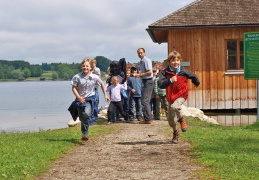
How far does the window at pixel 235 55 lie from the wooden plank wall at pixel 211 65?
0.23 metres

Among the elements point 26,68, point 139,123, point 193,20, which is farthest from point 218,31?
point 26,68

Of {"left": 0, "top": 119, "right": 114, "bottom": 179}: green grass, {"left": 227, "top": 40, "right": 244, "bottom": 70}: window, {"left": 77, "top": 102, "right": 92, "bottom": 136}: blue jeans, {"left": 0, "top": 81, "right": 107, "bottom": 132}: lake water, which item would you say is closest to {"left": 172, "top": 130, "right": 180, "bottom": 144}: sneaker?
{"left": 77, "top": 102, "right": 92, "bottom": 136}: blue jeans

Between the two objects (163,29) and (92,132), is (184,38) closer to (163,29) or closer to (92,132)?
(163,29)

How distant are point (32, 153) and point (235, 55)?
13.0 metres

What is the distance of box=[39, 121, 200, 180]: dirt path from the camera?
7.95 m

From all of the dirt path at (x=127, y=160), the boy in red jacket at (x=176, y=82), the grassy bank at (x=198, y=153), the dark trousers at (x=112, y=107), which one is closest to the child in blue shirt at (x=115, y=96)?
the dark trousers at (x=112, y=107)

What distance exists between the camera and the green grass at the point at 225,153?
7.70 meters

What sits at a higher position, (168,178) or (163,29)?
(163,29)

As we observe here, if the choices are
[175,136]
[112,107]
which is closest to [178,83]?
[175,136]

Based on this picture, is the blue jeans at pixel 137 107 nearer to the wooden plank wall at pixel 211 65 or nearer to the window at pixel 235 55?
the wooden plank wall at pixel 211 65

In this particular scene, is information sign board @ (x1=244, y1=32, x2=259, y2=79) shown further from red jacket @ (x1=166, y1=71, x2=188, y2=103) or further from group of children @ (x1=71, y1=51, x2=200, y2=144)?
red jacket @ (x1=166, y1=71, x2=188, y2=103)

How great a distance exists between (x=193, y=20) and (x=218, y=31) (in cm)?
112

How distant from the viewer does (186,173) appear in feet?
25.8

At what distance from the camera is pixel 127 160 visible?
9125 mm
